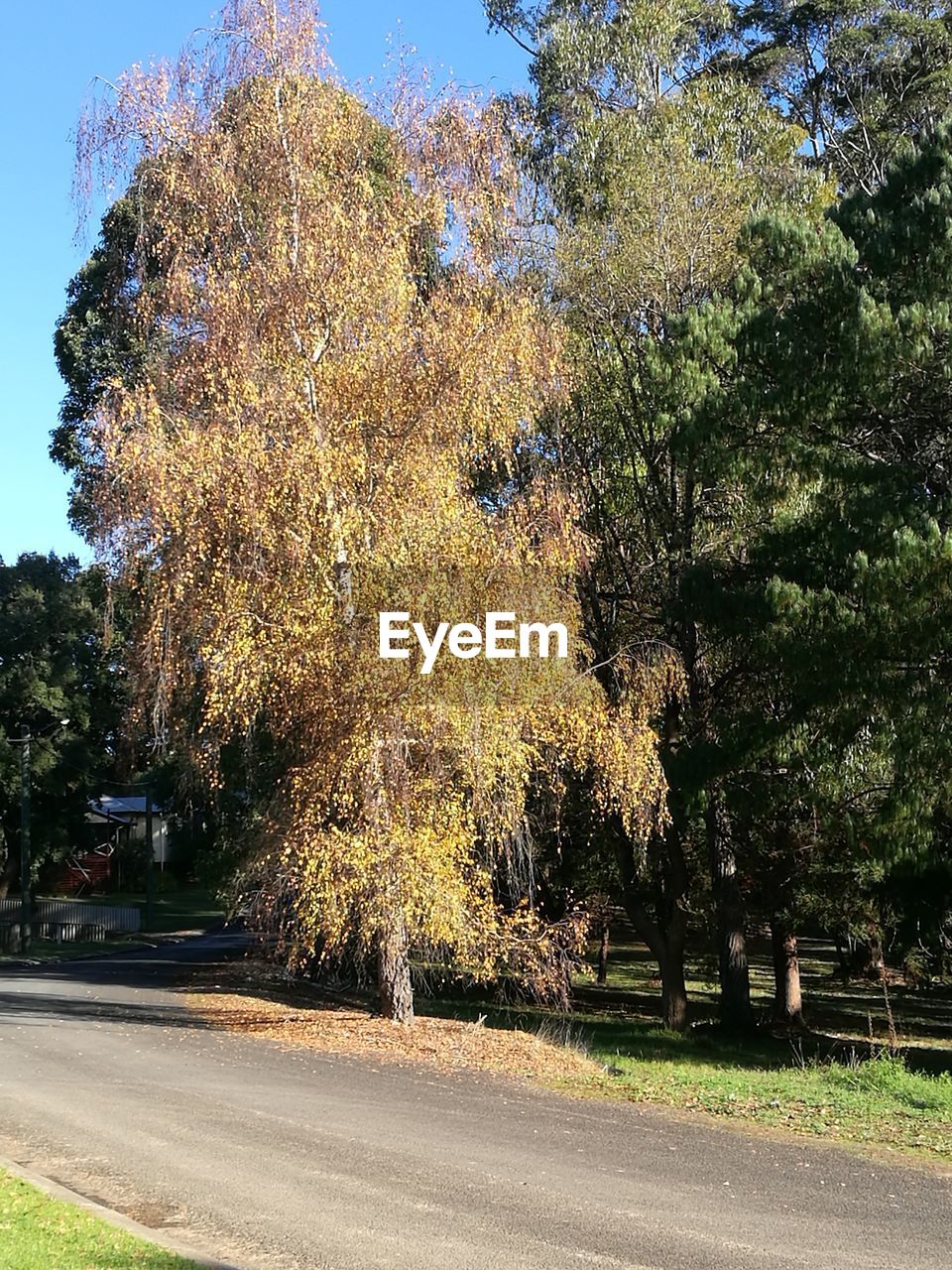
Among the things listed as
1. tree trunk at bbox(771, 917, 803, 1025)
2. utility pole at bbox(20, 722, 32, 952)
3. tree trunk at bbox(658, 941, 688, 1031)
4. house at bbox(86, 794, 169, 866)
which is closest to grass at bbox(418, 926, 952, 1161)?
tree trunk at bbox(658, 941, 688, 1031)

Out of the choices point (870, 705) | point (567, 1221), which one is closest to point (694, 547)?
point (870, 705)

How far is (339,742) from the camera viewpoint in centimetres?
1580

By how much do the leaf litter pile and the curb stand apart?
281 inches

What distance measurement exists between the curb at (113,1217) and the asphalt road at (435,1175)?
0.68 ft

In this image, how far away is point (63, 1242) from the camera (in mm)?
6684

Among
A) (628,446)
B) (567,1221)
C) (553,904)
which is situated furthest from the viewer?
(553,904)

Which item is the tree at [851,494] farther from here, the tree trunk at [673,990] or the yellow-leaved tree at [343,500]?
the tree trunk at [673,990]

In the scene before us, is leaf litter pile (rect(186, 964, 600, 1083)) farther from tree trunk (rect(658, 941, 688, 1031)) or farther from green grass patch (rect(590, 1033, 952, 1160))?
tree trunk (rect(658, 941, 688, 1031))

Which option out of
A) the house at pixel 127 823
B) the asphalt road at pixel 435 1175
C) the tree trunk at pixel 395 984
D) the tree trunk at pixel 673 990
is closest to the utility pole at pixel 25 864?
the house at pixel 127 823

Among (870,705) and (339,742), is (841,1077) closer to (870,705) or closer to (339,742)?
(870,705)

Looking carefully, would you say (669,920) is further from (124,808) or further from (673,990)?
(124,808)

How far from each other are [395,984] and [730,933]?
8.17 metres

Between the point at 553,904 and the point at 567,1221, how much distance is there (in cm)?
1855

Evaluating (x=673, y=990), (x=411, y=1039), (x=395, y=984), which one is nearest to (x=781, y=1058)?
(x=673, y=990)
